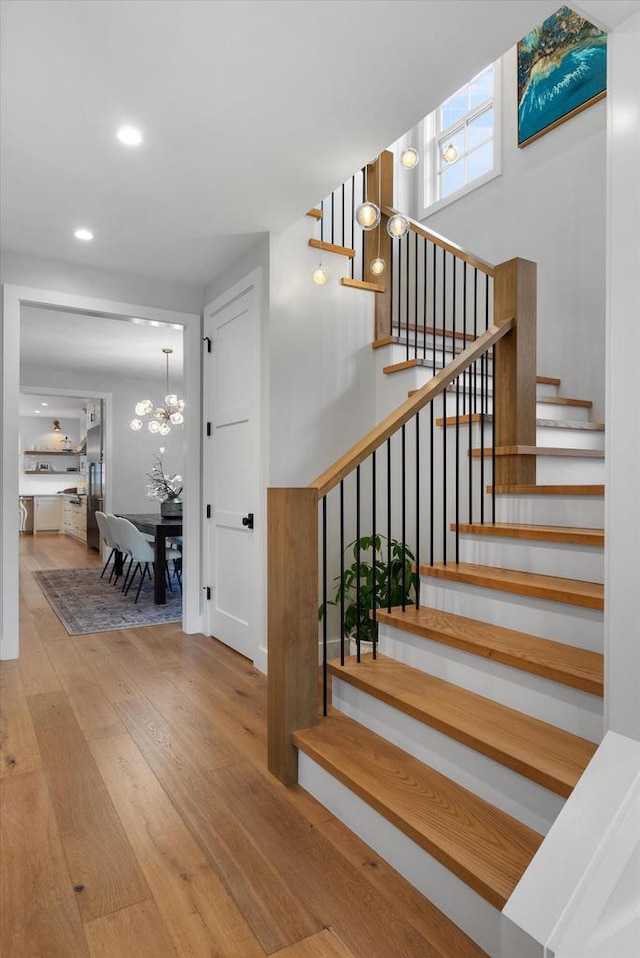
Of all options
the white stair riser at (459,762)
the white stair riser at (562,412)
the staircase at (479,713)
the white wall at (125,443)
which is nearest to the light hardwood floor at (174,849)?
the staircase at (479,713)

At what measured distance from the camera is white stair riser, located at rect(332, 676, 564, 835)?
1550 mm

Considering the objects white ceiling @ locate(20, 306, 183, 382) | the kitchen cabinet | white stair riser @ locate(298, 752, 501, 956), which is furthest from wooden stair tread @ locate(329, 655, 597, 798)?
the kitchen cabinet

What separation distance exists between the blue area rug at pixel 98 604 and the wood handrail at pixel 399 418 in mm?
2972

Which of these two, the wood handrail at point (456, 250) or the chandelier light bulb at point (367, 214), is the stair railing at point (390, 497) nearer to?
the wood handrail at point (456, 250)

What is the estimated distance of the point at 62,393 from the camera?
837cm

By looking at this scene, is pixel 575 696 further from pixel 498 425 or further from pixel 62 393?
pixel 62 393

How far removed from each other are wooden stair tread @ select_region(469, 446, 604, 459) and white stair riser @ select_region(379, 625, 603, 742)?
3.55ft

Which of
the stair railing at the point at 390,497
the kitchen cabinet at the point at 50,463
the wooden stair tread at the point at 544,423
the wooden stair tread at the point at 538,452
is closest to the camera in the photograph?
the stair railing at the point at 390,497

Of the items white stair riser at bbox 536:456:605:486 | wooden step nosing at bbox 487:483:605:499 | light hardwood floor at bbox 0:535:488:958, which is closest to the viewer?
light hardwood floor at bbox 0:535:488:958

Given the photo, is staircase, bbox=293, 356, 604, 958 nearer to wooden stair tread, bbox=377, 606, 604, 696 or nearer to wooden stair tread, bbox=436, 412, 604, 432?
wooden stair tread, bbox=377, 606, 604, 696

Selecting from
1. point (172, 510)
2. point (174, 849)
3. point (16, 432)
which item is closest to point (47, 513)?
point (172, 510)

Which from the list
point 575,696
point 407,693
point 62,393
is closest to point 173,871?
point 407,693

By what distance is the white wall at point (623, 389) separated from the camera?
4.39ft

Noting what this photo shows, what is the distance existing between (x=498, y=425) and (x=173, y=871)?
2.41 m
